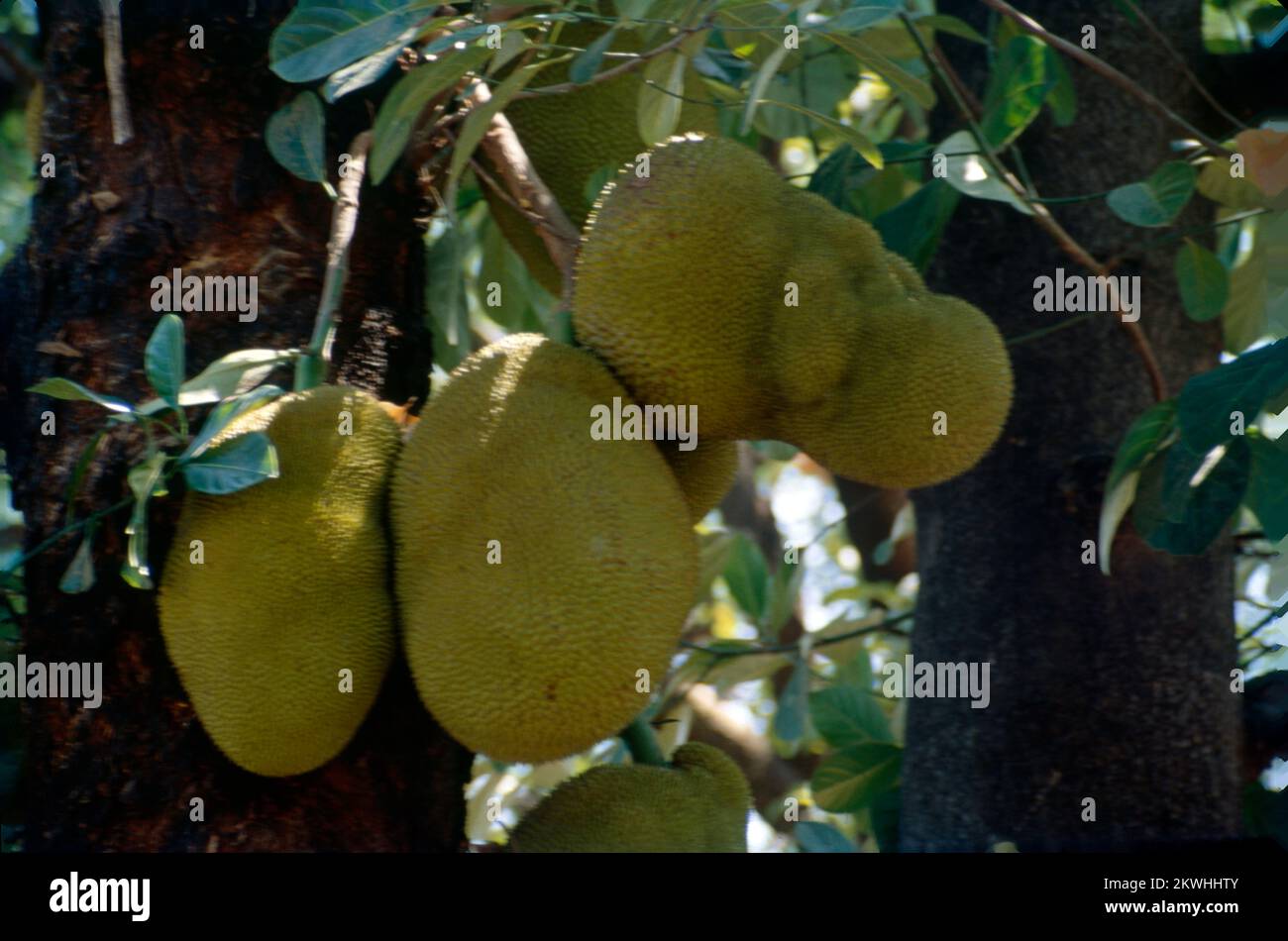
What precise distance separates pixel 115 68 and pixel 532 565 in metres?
0.65

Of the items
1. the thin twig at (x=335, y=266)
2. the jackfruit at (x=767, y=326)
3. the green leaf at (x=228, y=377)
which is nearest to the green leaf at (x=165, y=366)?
the green leaf at (x=228, y=377)

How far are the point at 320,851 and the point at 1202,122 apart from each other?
159 cm

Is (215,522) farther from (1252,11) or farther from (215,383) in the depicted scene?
(1252,11)

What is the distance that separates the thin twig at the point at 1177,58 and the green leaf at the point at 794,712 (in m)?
1.00

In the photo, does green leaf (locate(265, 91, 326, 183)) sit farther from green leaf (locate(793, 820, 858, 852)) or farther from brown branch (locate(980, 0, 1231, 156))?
green leaf (locate(793, 820, 858, 852))

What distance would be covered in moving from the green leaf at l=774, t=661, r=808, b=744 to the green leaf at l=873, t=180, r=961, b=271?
2.30ft

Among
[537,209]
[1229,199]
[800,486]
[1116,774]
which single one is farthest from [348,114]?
[800,486]

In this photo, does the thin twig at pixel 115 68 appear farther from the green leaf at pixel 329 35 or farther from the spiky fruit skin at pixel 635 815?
the spiky fruit skin at pixel 635 815

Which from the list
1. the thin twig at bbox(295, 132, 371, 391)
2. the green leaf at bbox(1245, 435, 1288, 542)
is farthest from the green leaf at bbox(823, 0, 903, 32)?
the green leaf at bbox(1245, 435, 1288, 542)

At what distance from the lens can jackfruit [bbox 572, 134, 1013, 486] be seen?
3.94 feet

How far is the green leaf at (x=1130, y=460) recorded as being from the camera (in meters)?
1.51

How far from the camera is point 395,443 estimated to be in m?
1.21

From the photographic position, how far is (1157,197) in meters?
1.55

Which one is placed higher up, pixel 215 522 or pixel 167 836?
pixel 215 522
